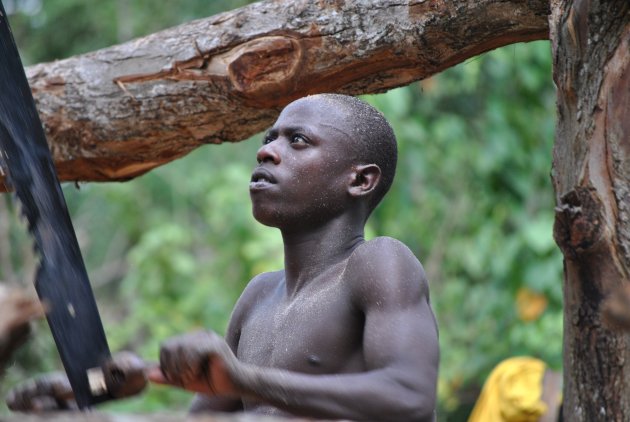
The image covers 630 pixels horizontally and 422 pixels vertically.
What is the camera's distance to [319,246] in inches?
121

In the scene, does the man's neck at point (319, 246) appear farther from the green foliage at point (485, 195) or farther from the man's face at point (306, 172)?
the green foliage at point (485, 195)

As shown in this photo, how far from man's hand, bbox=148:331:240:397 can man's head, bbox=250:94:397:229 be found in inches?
27.8

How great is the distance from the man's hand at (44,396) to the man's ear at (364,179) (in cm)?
97

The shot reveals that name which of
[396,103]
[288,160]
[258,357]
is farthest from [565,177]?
[396,103]

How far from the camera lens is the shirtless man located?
244 centimetres

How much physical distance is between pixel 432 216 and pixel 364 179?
21.7ft

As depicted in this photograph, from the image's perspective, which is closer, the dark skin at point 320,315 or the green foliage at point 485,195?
the dark skin at point 320,315

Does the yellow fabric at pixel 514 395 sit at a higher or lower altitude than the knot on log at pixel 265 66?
lower

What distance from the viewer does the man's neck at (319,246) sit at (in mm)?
3059

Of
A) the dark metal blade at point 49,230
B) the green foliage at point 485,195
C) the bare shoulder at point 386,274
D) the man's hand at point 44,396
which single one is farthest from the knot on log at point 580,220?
the green foliage at point 485,195

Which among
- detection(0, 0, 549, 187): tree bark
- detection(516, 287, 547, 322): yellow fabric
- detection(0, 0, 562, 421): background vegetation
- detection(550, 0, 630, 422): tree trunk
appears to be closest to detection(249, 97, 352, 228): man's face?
detection(0, 0, 549, 187): tree bark

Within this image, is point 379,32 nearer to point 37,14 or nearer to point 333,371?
point 333,371

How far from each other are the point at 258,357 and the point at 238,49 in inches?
47.7

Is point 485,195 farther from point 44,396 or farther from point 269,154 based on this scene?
point 44,396
